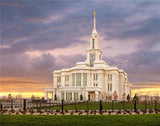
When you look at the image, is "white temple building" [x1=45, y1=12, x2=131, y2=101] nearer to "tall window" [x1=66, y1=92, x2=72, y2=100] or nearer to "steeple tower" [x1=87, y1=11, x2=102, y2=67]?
"tall window" [x1=66, y1=92, x2=72, y2=100]

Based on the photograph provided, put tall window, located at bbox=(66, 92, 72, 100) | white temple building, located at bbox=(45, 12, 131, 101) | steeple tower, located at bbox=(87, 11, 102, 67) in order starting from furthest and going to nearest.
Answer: steeple tower, located at bbox=(87, 11, 102, 67) → tall window, located at bbox=(66, 92, 72, 100) → white temple building, located at bbox=(45, 12, 131, 101)

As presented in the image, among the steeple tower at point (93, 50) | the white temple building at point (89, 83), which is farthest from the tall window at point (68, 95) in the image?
the steeple tower at point (93, 50)

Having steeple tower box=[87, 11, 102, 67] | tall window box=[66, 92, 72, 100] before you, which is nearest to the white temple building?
tall window box=[66, 92, 72, 100]

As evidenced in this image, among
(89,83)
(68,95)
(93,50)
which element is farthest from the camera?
(93,50)

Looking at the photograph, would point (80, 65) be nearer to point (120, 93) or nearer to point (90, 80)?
point (90, 80)

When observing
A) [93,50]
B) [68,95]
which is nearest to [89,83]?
[68,95]

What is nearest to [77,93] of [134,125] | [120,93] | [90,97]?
[90,97]

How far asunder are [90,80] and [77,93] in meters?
9.37

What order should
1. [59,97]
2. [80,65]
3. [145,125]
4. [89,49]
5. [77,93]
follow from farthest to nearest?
[89,49]
[80,65]
[59,97]
[77,93]
[145,125]

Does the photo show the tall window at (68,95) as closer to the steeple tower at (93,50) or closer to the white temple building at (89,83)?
the white temple building at (89,83)

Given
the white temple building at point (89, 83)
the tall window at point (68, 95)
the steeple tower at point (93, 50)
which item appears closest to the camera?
the white temple building at point (89, 83)

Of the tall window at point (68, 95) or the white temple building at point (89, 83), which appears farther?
the tall window at point (68, 95)

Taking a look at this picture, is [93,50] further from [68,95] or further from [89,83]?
[68,95]

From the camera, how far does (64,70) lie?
74.2 metres
